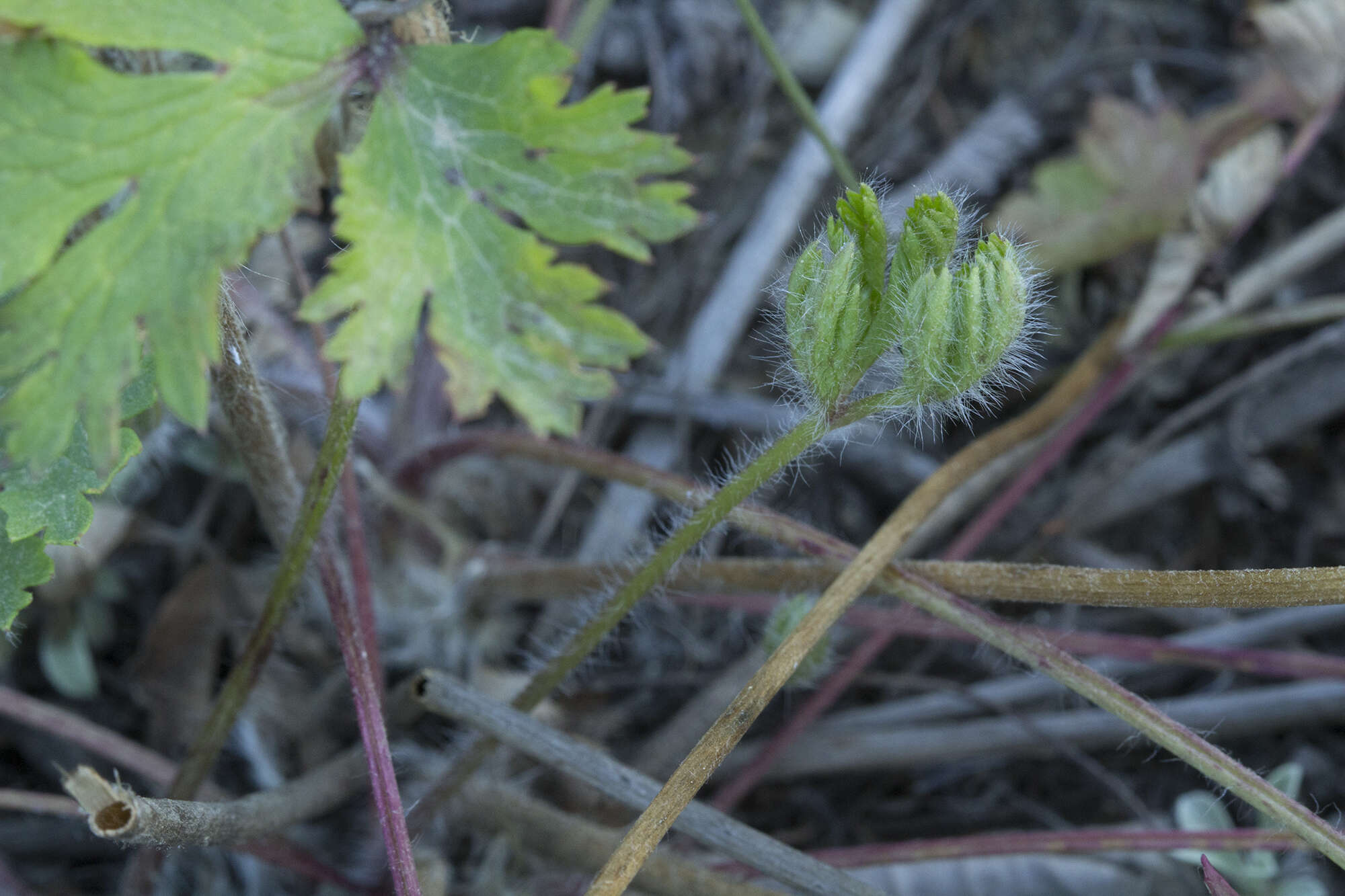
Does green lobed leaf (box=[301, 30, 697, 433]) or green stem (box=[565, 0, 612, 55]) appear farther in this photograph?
green stem (box=[565, 0, 612, 55])

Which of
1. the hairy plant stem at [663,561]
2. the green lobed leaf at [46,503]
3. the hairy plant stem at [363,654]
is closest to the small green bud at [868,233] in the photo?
the hairy plant stem at [663,561]

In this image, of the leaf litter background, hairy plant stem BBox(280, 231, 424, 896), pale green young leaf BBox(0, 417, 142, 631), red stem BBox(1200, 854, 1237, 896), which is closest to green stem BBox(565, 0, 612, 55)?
the leaf litter background

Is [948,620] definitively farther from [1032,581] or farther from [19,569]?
[19,569]

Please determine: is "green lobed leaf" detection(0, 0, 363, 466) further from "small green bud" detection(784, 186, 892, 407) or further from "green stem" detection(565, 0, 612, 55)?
"green stem" detection(565, 0, 612, 55)

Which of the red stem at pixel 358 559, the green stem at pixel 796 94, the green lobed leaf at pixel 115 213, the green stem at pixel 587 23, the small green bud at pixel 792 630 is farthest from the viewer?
the green stem at pixel 587 23

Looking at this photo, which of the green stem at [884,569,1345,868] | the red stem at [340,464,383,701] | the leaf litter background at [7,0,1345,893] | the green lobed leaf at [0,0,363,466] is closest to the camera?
the green lobed leaf at [0,0,363,466]

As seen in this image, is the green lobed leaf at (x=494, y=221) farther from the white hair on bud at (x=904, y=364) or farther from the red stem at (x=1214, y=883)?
the red stem at (x=1214, y=883)
